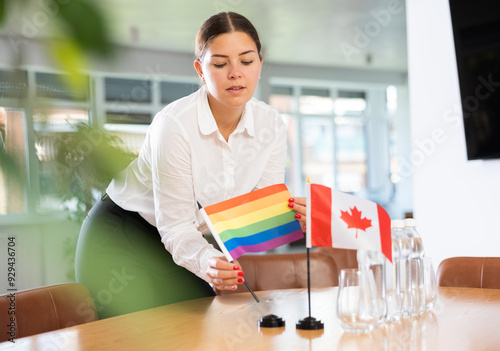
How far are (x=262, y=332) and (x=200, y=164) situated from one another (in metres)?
0.71

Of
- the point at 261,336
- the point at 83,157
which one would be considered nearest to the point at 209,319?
the point at 261,336

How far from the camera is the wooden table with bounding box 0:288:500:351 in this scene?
1.11m

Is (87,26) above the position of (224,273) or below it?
above

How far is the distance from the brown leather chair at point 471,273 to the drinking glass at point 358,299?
3.35 ft

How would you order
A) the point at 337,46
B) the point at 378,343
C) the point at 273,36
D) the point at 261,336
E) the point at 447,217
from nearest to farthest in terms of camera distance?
the point at 378,343 < the point at 261,336 < the point at 447,217 < the point at 273,36 < the point at 337,46

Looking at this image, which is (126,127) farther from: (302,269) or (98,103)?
(302,269)

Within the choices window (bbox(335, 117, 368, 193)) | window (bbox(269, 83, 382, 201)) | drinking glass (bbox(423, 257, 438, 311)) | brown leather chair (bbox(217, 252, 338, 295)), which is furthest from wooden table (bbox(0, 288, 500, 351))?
window (bbox(335, 117, 368, 193))

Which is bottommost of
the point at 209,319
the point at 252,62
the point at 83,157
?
the point at 209,319

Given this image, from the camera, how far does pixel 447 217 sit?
363cm

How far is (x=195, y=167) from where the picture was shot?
1.78 metres

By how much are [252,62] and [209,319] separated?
0.76 meters

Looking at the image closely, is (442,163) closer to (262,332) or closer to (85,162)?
(262,332)

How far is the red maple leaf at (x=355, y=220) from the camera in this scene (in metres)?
1.28

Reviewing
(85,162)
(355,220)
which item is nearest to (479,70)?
(355,220)
